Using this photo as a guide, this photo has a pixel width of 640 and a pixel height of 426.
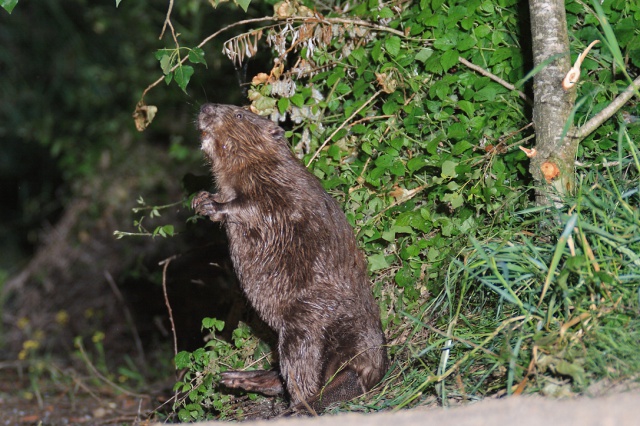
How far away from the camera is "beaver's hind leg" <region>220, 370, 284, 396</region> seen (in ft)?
11.6

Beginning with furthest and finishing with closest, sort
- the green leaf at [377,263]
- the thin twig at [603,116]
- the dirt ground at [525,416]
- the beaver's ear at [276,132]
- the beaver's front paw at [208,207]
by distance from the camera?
1. the beaver's ear at [276,132]
2. the green leaf at [377,263]
3. the beaver's front paw at [208,207]
4. the thin twig at [603,116]
5. the dirt ground at [525,416]

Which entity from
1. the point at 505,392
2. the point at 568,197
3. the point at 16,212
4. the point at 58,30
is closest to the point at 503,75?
the point at 568,197

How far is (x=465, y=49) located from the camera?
365 cm

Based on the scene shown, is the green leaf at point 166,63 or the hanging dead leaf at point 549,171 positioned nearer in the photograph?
the hanging dead leaf at point 549,171

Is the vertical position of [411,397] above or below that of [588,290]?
below

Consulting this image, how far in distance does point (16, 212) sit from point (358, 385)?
7.12 meters

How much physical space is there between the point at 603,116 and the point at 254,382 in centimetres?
198

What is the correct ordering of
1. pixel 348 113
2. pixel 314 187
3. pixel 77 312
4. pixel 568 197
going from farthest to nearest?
1. pixel 77 312
2. pixel 348 113
3. pixel 314 187
4. pixel 568 197

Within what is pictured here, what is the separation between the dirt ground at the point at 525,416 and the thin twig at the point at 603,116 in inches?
53.6

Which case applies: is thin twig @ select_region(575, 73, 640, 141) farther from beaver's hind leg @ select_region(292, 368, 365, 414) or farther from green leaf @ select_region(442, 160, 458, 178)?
beaver's hind leg @ select_region(292, 368, 365, 414)

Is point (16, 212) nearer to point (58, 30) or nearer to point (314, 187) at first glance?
point (58, 30)

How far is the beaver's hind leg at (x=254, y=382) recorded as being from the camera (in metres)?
3.55

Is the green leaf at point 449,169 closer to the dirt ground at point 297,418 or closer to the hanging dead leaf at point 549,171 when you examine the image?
the hanging dead leaf at point 549,171

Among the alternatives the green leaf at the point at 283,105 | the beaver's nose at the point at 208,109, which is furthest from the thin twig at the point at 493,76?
the beaver's nose at the point at 208,109
